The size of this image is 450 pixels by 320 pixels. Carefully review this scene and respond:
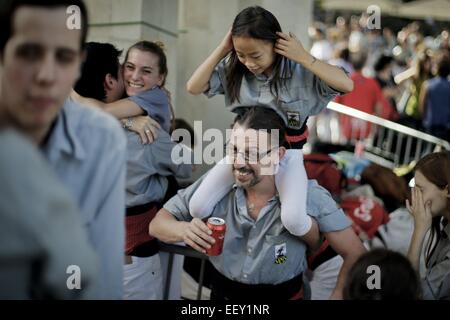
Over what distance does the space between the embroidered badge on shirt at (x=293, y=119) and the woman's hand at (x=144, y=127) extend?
1.37ft

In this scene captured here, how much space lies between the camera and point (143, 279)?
1955 millimetres

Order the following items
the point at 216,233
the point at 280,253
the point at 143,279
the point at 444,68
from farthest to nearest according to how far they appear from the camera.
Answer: the point at 444,68, the point at 143,279, the point at 280,253, the point at 216,233

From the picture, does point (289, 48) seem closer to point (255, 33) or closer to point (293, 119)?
point (255, 33)

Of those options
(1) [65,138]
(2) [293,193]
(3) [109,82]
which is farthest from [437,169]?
(1) [65,138]

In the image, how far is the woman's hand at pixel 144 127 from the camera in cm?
180

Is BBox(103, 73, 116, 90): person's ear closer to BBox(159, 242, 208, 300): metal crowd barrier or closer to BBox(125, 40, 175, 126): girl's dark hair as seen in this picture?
BBox(125, 40, 175, 126): girl's dark hair

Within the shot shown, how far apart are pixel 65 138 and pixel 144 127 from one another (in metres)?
0.66

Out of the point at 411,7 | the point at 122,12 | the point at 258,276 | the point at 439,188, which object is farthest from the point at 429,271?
the point at 411,7

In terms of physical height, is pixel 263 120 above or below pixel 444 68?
below

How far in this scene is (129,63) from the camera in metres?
1.79

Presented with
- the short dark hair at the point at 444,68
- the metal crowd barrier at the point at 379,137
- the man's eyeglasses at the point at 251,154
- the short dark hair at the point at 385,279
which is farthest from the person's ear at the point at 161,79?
the short dark hair at the point at 444,68

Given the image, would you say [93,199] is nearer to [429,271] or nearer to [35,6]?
[35,6]

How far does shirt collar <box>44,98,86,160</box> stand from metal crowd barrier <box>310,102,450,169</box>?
3.27m

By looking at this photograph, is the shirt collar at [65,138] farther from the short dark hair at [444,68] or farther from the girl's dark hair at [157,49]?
the short dark hair at [444,68]
